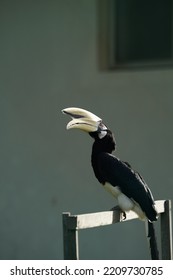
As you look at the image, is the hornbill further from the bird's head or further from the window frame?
the window frame

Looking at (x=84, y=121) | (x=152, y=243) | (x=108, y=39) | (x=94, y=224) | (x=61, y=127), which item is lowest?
(x=152, y=243)

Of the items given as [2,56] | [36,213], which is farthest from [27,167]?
[2,56]

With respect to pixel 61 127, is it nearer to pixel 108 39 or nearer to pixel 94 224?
pixel 108 39

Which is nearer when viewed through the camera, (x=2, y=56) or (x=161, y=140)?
(x=161, y=140)

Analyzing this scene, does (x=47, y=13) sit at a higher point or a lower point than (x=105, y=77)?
higher

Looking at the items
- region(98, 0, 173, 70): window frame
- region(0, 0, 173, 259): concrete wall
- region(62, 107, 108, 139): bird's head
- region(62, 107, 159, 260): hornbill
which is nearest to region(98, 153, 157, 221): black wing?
region(62, 107, 159, 260): hornbill

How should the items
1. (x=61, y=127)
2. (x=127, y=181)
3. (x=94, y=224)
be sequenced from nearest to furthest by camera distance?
(x=94, y=224) < (x=127, y=181) < (x=61, y=127)

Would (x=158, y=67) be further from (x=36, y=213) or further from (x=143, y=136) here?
(x=36, y=213)

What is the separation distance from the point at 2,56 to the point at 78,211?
110cm

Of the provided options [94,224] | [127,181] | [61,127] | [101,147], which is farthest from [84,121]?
[61,127]

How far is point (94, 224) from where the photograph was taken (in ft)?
10.3

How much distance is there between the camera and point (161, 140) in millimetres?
5168

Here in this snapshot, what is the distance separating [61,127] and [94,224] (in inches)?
89.5

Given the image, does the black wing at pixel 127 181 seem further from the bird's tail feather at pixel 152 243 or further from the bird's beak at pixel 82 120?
the bird's beak at pixel 82 120
